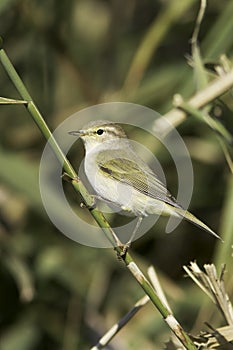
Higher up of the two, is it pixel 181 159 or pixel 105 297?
pixel 181 159

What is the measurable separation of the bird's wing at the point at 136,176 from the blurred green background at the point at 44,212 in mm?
733

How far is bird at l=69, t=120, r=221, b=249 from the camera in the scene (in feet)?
7.14

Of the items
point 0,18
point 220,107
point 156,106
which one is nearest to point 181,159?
point 156,106

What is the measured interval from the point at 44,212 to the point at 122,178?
85 centimetres

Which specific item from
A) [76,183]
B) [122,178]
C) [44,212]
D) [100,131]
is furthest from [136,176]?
[44,212]

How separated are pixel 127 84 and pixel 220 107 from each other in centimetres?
92

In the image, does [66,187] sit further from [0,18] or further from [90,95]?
[0,18]

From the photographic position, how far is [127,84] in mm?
3271

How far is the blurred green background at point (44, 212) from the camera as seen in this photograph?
3156mm

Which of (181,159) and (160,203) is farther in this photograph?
(181,159)

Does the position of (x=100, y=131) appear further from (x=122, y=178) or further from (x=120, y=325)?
(x=120, y=325)

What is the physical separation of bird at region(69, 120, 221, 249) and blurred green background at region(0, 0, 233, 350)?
648 mm

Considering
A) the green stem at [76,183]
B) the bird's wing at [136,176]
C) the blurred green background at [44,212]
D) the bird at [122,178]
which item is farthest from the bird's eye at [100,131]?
the green stem at [76,183]

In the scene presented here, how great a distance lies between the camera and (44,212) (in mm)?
3092
